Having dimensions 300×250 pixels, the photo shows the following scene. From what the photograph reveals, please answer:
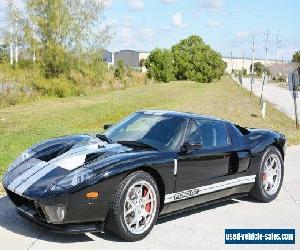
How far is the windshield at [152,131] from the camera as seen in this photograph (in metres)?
5.87

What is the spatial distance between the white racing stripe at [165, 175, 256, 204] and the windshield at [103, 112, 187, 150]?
1.82 ft

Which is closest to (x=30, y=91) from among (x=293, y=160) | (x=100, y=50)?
(x=100, y=50)

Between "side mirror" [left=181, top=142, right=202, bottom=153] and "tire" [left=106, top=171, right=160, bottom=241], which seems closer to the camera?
"tire" [left=106, top=171, right=160, bottom=241]

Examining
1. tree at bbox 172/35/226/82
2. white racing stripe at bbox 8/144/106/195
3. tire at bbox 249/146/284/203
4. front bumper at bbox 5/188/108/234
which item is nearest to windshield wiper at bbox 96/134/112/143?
white racing stripe at bbox 8/144/106/195

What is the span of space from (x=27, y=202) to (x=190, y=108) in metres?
18.8

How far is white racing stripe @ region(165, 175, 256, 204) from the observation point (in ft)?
18.4

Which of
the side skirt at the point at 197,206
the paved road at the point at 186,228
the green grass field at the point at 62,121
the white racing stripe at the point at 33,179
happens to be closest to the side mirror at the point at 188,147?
the side skirt at the point at 197,206

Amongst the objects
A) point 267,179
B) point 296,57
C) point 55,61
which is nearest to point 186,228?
point 267,179

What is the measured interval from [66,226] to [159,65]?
2260 inches

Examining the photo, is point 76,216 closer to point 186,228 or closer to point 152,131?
point 186,228

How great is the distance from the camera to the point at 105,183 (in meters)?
4.90

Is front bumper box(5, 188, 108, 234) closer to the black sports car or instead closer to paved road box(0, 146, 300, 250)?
the black sports car

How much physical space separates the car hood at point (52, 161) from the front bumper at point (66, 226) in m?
0.22

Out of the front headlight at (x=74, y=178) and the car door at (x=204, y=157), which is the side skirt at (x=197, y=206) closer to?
the car door at (x=204, y=157)
